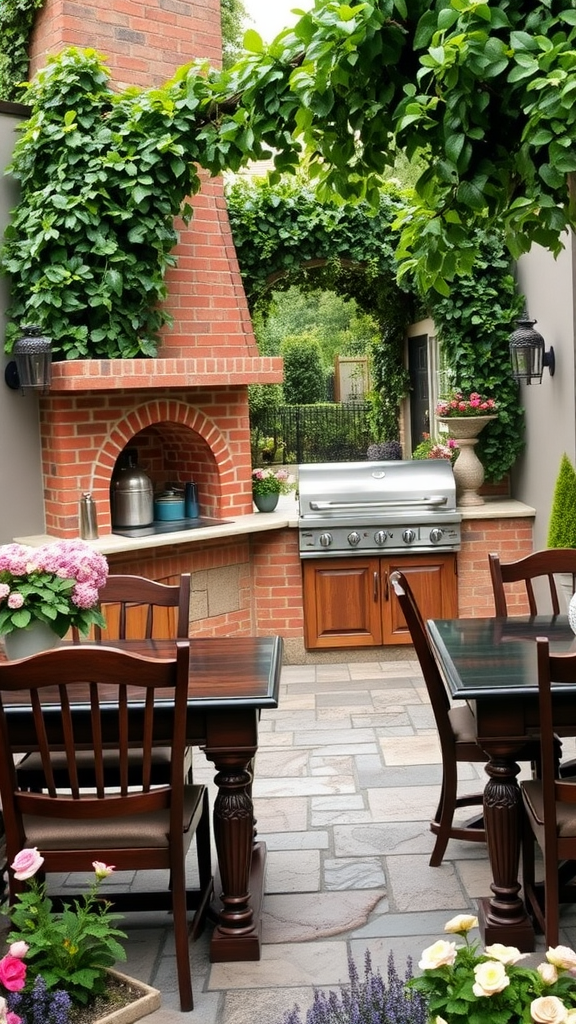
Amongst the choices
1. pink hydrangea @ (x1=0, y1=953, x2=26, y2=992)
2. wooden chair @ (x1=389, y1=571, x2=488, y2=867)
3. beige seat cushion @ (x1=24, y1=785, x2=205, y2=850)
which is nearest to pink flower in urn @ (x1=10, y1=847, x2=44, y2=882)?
pink hydrangea @ (x1=0, y1=953, x2=26, y2=992)

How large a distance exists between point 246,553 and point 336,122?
3.46 meters

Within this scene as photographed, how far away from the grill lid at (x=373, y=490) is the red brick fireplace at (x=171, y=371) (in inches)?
18.5

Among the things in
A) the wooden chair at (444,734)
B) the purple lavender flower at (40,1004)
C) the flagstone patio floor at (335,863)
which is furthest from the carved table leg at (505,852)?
the purple lavender flower at (40,1004)

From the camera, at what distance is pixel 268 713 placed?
5996 millimetres

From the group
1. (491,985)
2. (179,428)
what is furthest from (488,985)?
(179,428)

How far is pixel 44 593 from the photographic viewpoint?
3336 mm

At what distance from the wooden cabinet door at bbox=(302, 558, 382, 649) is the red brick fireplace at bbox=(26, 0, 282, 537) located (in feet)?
2.14

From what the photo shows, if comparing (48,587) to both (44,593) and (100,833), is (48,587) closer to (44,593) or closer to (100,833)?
(44,593)

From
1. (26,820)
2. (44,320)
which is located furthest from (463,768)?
(44,320)

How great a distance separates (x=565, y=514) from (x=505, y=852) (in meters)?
3.27

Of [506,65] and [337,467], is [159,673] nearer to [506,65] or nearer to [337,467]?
[506,65]

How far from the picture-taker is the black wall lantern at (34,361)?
18.7ft

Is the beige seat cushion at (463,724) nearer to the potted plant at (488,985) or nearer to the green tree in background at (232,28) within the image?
the potted plant at (488,985)

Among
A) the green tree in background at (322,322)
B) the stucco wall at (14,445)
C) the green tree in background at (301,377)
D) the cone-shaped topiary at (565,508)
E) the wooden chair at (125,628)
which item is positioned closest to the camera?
the wooden chair at (125,628)
